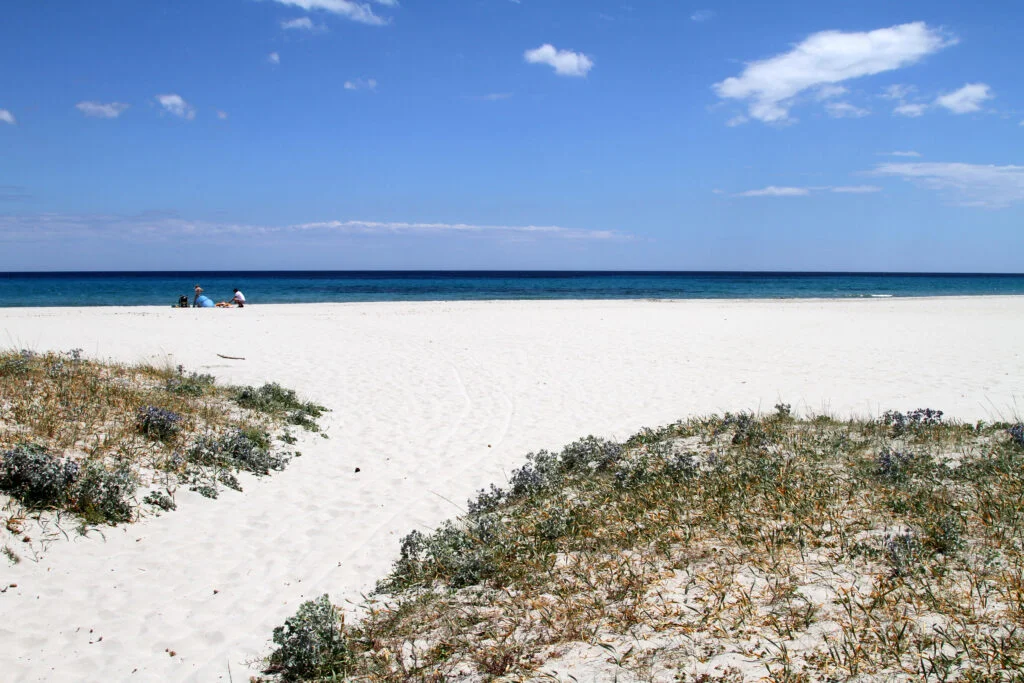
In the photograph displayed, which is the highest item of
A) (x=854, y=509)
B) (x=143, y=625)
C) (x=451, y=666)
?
(x=854, y=509)

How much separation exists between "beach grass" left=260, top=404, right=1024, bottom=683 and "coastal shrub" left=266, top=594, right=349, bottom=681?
1 centimetres

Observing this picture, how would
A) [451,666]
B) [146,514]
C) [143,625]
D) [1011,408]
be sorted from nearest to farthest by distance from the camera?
[451,666] < [143,625] < [146,514] < [1011,408]

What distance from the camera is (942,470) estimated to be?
227 inches

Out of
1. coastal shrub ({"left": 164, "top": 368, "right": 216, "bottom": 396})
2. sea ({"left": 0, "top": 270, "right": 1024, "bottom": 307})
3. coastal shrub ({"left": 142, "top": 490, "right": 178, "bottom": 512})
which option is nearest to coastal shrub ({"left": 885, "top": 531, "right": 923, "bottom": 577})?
coastal shrub ({"left": 142, "top": 490, "right": 178, "bottom": 512})

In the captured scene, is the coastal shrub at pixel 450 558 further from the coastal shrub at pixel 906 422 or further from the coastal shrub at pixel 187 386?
the coastal shrub at pixel 187 386

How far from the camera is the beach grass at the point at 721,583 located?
3.33m

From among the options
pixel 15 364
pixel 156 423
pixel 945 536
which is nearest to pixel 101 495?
pixel 156 423

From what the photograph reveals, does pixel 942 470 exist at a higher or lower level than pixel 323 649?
higher

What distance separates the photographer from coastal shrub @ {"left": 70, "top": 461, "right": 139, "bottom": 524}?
5.96 m

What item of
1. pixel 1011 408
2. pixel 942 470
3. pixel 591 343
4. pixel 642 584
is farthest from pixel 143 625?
pixel 591 343

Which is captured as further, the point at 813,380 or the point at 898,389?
the point at 813,380

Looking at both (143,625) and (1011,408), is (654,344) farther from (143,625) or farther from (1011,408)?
(143,625)

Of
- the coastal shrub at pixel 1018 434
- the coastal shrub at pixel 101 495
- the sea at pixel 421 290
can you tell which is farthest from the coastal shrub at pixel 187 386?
the sea at pixel 421 290

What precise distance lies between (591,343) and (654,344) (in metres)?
1.96
